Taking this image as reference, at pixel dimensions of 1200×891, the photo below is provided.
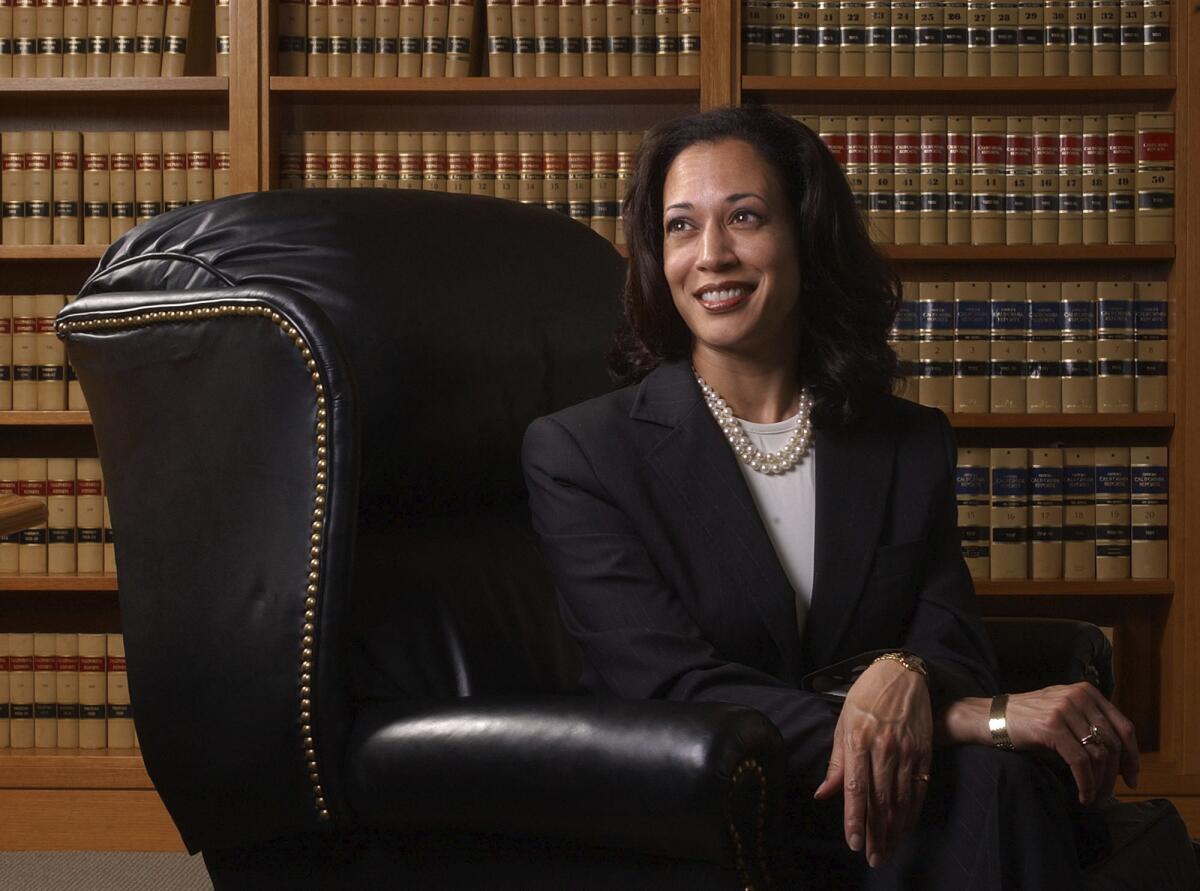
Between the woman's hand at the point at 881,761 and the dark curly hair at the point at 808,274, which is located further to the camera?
the dark curly hair at the point at 808,274

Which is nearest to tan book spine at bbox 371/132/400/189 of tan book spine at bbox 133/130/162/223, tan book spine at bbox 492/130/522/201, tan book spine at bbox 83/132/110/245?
tan book spine at bbox 492/130/522/201

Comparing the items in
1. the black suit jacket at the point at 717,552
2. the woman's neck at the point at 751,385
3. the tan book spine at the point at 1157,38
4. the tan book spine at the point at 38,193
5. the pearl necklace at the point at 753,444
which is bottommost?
the black suit jacket at the point at 717,552

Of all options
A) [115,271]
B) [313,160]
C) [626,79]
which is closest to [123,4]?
[313,160]

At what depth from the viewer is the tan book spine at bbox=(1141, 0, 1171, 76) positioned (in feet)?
8.78

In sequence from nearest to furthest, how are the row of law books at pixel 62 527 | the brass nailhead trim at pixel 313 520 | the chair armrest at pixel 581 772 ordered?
1. the chair armrest at pixel 581 772
2. the brass nailhead trim at pixel 313 520
3. the row of law books at pixel 62 527

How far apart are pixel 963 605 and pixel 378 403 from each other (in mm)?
663

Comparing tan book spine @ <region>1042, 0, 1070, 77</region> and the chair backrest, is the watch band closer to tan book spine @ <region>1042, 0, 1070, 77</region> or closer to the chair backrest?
the chair backrest

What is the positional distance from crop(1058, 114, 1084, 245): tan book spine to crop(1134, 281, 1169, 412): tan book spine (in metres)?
0.19

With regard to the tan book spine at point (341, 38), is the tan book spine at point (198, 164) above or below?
below

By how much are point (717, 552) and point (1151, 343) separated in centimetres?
173

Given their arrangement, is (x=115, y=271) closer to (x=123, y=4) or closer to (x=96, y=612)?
(x=123, y=4)

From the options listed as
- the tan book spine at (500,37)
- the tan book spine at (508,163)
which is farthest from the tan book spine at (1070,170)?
the tan book spine at (508,163)

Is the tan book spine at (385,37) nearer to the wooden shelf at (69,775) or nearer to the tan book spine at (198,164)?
the tan book spine at (198,164)

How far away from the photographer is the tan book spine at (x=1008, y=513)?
2750mm
